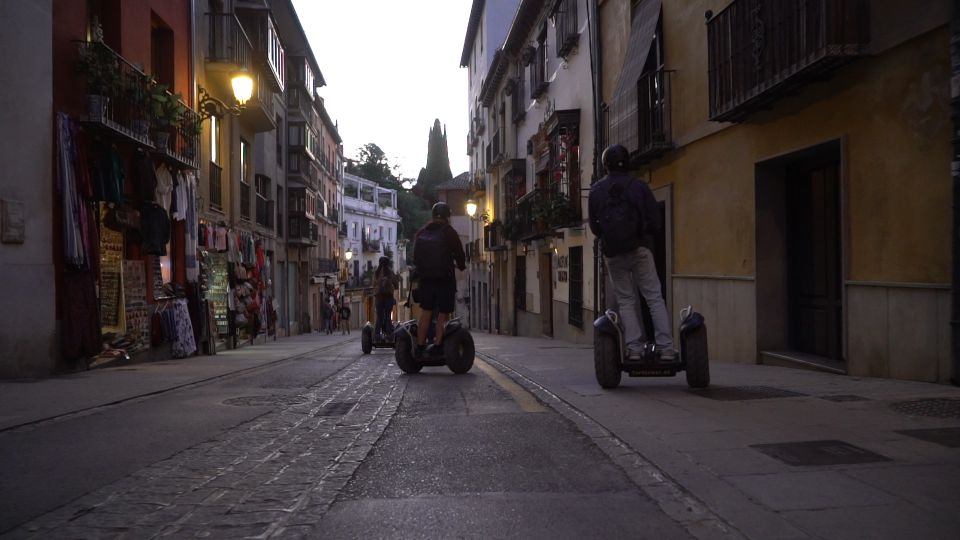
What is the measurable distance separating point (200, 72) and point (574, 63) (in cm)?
864

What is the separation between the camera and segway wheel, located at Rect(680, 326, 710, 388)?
630cm

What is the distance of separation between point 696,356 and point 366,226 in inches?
2636

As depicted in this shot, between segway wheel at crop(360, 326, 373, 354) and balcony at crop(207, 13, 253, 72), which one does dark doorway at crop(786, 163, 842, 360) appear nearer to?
segway wheel at crop(360, 326, 373, 354)

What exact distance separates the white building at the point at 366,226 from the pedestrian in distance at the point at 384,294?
156 ft

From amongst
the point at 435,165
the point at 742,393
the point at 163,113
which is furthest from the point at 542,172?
the point at 435,165

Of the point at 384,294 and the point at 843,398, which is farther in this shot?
the point at 384,294

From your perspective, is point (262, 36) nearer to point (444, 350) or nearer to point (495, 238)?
point (495, 238)

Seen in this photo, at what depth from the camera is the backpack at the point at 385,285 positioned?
14188 mm

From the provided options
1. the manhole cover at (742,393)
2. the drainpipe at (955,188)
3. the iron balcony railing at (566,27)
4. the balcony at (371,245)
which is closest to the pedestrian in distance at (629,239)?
the manhole cover at (742,393)

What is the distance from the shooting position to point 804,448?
429 centimetres

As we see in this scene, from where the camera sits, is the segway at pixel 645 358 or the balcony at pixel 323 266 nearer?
the segway at pixel 645 358

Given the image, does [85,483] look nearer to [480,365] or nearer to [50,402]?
[50,402]

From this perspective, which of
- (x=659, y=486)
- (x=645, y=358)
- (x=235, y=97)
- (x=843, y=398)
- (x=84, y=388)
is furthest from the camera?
(x=235, y=97)

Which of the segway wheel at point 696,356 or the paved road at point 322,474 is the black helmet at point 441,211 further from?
the segway wheel at point 696,356
